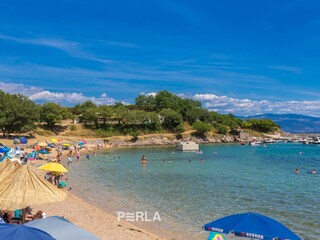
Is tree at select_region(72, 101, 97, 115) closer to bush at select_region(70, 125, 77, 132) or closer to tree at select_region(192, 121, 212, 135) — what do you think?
bush at select_region(70, 125, 77, 132)

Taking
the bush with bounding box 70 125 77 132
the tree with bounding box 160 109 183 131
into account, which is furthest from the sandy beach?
the tree with bounding box 160 109 183 131

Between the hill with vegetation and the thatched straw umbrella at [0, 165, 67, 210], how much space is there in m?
57.7

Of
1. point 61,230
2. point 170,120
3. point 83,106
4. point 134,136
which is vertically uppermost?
point 83,106

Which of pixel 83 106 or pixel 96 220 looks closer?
pixel 96 220

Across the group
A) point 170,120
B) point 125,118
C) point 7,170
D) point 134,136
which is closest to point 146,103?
point 170,120

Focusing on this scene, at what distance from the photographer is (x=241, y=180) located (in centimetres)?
3206

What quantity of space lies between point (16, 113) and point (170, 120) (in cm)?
5120

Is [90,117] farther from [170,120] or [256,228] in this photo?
[256,228]

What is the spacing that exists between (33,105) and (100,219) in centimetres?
5784

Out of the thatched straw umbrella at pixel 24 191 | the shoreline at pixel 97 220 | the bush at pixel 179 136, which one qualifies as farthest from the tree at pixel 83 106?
the thatched straw umbrella at pixel 24 191

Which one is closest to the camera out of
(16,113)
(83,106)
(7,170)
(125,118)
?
(7,170)

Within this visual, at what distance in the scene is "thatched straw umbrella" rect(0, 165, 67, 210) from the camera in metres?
9.30

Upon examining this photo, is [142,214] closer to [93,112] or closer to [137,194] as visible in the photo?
[137,194]

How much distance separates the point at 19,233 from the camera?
585 centimetres
